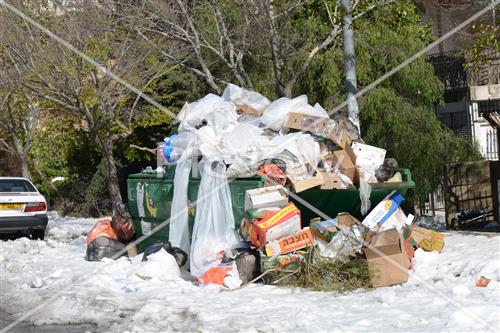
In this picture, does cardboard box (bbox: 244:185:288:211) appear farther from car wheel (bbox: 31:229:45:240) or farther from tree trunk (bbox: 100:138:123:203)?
tree trunk (bbox: 100:138:123:203)

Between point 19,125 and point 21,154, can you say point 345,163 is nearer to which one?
point 21,154

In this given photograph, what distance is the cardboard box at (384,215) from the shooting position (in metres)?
9.30

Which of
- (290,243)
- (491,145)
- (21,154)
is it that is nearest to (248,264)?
(290,243)

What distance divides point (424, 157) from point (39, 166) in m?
13.5

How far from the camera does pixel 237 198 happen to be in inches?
375

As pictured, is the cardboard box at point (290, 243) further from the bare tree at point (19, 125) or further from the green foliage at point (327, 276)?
the bare tree at point (19, 125)

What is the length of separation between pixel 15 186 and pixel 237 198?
26.2 feet

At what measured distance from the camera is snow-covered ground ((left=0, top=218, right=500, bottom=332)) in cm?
671

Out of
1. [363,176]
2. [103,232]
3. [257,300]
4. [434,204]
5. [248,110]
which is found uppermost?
[248,110]

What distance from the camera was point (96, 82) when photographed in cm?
1611

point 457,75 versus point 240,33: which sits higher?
point 240,33

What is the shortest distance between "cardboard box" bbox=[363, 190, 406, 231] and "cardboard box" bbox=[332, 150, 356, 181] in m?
0.58

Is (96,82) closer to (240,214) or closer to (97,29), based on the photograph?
(97,29)

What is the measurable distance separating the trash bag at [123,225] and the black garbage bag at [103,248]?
0.55ft
